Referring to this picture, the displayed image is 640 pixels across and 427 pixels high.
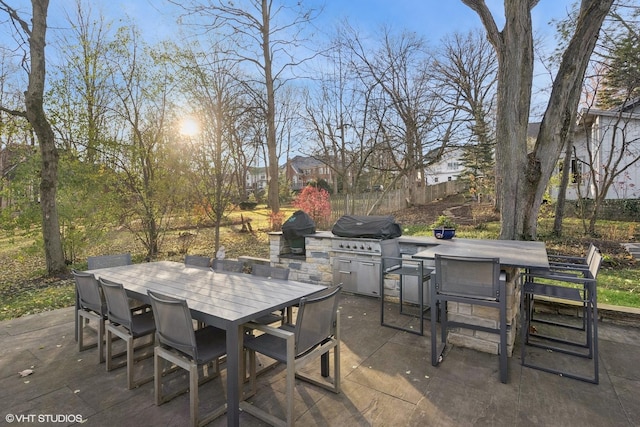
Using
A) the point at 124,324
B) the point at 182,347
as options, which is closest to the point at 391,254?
the point at 182,347

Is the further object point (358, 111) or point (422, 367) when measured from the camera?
point (358, 111)

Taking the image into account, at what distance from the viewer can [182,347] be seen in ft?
7.04

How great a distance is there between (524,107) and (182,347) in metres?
6.44

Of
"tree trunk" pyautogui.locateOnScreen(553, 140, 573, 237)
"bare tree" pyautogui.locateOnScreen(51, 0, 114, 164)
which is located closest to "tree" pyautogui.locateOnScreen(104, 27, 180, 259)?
"bare tree" pyautogui.locateOnScreen(51, 0, 114, 164)

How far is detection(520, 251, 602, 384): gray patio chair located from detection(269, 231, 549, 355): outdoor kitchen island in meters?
0.16

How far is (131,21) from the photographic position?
27.1 ft

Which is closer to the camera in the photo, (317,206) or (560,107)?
(560,107)

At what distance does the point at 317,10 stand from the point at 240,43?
2.60 metres

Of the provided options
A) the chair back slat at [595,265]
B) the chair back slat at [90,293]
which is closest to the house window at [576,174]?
the chair back slat at [595,265]

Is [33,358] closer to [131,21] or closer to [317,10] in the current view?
[131,21]

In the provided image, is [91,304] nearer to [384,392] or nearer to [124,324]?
[124,324]

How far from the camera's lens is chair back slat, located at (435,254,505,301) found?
2.59 metres

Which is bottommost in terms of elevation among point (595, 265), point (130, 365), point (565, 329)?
point (565, 329)

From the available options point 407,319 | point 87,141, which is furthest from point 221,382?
point 87,141
